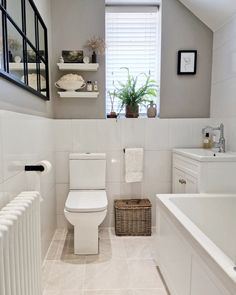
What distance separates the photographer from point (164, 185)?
8.99 feet

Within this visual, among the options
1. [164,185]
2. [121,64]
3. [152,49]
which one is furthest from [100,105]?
[164,185]

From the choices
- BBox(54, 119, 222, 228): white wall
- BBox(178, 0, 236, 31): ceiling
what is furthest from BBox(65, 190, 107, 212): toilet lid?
BBox(178, 0, 236, 31): ceiling

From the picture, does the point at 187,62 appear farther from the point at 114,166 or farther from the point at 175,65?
the point at 114,166

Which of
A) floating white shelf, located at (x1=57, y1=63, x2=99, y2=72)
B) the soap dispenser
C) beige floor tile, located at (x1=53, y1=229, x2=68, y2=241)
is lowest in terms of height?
beige floor tile, located at (x1=53, y1=229, x2=68, y2=241)

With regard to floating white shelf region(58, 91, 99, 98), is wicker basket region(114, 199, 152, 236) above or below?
below

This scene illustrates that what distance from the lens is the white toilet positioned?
1985mm

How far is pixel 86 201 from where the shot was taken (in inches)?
83.4

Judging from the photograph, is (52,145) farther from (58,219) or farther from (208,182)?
(208,182)

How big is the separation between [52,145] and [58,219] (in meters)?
0.83

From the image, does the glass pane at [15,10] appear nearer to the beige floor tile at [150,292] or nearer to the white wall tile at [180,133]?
the white wall tile at [180,133]

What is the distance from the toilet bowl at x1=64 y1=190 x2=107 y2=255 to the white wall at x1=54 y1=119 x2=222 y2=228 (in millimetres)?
444

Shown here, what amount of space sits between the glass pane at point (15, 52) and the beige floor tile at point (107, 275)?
1.48 m

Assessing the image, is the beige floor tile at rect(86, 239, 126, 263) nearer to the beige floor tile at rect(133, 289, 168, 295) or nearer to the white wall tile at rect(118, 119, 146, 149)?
the beige floor tile at rect(133, 289, 168, 295)

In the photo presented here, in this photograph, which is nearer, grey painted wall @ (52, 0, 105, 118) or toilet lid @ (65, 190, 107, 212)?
toilet lid @ (65, 190, 107, 212)
